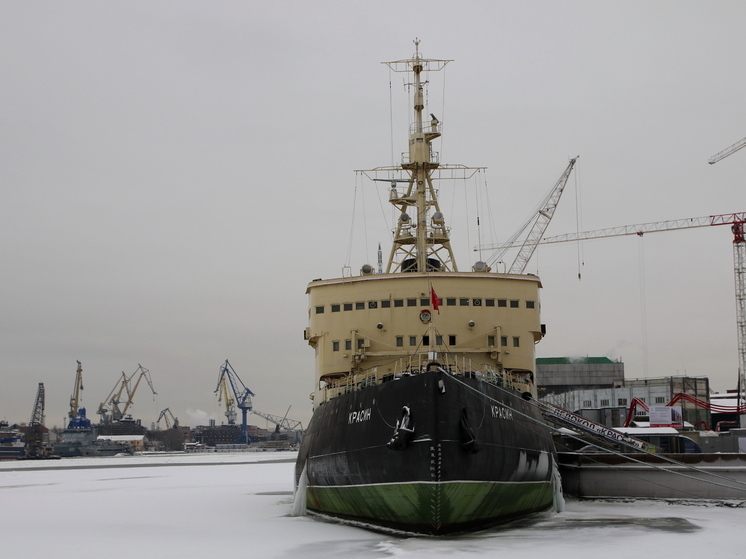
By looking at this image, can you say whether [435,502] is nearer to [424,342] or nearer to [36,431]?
[424,342]

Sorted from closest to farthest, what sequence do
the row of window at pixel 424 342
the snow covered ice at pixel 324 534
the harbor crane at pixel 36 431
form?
1. the snow covered ice at pixel 324 534
2. the row of window at pixel 424 342
3. the harbor crane at pixel 36 431

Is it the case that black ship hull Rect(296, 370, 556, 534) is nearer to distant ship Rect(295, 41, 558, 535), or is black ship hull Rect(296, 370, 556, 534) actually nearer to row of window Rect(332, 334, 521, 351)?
distant ship Rect(295, 41, 558, 535)

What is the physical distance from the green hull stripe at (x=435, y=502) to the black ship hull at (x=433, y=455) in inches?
1.2

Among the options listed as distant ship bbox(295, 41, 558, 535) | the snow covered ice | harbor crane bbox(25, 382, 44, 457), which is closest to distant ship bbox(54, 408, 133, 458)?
harbor crane bbox(25, 382, 44, 457)

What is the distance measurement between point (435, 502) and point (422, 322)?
8461 mm

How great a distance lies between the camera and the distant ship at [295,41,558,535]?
2077cm

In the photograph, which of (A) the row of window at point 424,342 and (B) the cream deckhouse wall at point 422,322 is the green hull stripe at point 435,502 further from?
(A) the row of window at point 424,342

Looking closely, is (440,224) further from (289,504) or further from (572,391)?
(572,391)

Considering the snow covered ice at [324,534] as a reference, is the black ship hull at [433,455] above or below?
above

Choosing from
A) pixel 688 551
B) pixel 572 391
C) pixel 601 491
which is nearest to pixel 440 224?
pixel 601 491

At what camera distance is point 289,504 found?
35406mm

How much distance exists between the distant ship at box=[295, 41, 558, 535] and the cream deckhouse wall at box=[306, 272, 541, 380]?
1.5 inches

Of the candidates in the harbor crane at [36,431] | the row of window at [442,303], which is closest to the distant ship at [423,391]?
the row of window at [442,303]

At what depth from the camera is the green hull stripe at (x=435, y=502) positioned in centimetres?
2052
